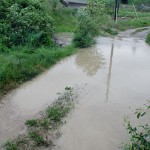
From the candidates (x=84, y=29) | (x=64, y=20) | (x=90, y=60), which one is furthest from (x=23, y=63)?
(x=64, y=20)

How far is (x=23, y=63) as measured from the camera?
1221 cm

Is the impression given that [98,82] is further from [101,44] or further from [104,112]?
[101,44]

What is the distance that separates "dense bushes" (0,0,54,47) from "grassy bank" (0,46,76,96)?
0.93 meters

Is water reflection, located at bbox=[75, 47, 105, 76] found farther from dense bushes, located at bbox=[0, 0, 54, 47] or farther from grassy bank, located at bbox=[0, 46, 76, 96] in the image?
dense bushes, located at bbox=[0, 0, 54, 47]

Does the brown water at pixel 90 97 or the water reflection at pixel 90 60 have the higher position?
the brown water at pixel 90 97

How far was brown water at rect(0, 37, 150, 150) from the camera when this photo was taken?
7574 millimetres

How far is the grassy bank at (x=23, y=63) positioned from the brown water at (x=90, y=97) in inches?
12.9

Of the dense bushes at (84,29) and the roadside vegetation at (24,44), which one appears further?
the dense bushes at (84,29)

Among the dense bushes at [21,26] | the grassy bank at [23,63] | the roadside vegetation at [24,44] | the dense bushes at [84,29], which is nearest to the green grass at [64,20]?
the dense bushes at [84,29]

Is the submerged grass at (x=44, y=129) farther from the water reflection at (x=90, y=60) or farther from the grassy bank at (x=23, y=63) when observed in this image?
the water reflection at (x=90, y=60)

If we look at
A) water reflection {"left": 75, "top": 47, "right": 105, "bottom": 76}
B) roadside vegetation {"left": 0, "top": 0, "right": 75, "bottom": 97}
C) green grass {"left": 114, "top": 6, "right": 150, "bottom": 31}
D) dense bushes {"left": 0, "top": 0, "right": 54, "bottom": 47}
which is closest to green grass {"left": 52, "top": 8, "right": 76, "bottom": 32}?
green grass {"left": 114, "top": 6, "right": 150, "bottom": 31}

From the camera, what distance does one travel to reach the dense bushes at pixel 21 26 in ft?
51.3

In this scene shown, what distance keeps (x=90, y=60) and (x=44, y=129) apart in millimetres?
8328

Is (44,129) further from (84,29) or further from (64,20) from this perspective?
(64,20)
